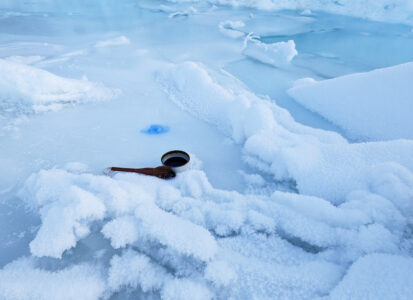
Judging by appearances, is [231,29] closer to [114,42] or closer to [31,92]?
[114,42]

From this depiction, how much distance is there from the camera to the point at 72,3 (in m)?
10.4

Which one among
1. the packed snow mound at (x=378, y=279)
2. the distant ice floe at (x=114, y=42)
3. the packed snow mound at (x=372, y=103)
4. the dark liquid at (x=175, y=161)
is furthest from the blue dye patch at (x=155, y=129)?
the distant ice floe at (x=114, y=42)

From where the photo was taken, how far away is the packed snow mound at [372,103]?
7.83 feet

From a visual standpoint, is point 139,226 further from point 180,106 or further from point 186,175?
point 180,106

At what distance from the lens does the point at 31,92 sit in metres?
2.81

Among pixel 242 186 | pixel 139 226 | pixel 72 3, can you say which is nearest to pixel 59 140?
pixel 139 226

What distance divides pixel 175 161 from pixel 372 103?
2.05 m

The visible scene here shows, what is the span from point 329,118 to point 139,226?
234 centimetres

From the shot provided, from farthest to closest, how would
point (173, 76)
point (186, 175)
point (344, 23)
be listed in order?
point (344, 23) < point (173, 76) < point (186, 175)

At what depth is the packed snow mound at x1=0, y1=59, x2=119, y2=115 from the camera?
280 cm

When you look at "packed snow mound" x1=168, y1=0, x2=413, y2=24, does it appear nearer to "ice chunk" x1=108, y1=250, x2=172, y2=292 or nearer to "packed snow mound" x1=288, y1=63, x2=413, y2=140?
"packed snow mound" x1=288, y1=63, x2=413, y2=140

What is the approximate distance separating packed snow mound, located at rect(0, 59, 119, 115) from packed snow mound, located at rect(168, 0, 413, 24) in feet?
31.2

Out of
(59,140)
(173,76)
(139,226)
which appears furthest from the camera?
(173,76)

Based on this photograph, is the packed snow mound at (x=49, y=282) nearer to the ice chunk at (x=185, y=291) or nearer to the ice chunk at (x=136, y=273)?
the ice chunk at (x=136, y=273)
